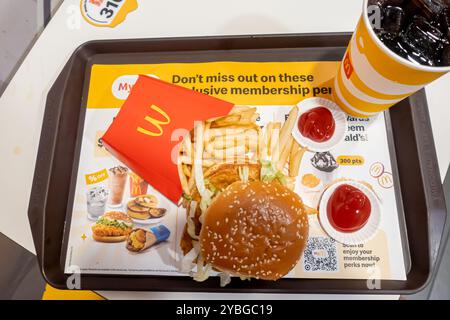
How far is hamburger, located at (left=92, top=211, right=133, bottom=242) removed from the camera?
1174 millimetres

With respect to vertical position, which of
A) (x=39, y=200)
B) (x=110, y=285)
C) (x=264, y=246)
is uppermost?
(x=39, y=200)

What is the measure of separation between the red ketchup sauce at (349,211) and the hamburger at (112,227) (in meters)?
0.69

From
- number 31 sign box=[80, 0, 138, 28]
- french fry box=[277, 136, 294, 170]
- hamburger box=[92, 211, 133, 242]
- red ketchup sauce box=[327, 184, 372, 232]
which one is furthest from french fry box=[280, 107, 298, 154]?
number 31 sign box=[80, 0, 138, 28]

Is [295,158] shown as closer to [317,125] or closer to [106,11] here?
[317,125]

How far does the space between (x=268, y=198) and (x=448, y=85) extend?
0.85 metres

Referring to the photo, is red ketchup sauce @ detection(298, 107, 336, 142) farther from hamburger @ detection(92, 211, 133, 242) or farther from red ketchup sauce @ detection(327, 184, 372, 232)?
hamburger @ detection(92, 211, 133, 242)

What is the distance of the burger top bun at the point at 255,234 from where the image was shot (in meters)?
0.97

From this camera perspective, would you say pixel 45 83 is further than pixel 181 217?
Yes

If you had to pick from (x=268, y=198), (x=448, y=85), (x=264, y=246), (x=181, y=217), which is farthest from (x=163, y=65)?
(x=448, y=85)

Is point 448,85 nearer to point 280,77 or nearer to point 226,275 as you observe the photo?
point 280,77

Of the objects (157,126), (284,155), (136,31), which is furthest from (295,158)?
(136,31)
